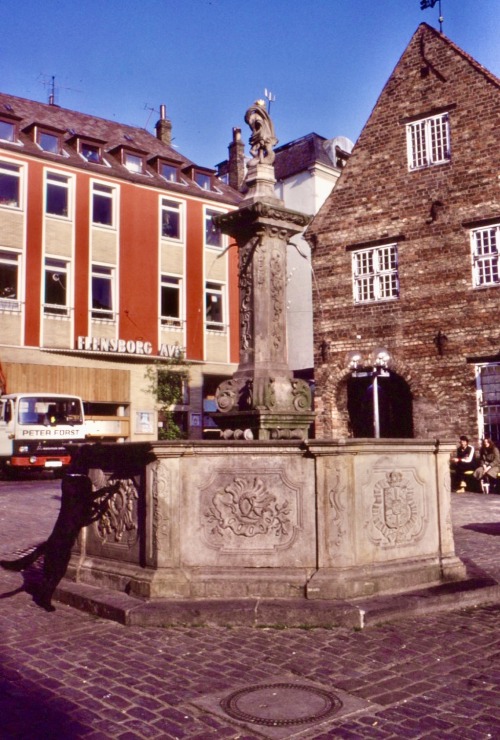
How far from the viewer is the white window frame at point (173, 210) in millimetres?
32375

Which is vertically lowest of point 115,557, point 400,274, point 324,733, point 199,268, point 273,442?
point 324,733

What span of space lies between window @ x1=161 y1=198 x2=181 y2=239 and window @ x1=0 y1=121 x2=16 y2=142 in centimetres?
702

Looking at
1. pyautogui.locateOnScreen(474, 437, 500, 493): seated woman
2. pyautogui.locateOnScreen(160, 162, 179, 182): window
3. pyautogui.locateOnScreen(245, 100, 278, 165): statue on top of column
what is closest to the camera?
pyautogui.locateOnScreen(245, 100, 278, 165): statue on top of column

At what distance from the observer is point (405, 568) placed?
6277mm

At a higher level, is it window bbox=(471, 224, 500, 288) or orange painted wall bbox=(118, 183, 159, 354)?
orange painted wall bbox=(118, 183, 159, 354)

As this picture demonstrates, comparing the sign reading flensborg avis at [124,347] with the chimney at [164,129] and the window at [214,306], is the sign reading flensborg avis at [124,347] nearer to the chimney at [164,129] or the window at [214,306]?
the window at [214,306]

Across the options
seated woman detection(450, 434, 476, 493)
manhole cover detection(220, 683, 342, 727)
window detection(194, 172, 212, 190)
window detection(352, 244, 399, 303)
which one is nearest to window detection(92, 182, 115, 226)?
window detection(194, 172, 212, 190)

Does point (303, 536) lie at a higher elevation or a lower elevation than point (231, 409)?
lower

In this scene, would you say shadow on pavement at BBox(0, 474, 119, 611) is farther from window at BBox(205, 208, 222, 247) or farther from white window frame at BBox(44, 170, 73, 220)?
window at BBox(205, 208, 222, 247)

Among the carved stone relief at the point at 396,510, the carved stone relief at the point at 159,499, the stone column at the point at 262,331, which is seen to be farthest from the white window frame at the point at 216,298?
the carved stone relief at the point at 159,499

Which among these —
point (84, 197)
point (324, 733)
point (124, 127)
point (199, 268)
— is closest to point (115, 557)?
point (324, 733)

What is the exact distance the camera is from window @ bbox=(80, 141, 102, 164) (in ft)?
101

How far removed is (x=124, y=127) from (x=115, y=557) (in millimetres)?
34053

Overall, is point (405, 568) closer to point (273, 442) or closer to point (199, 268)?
point (273, 442)
